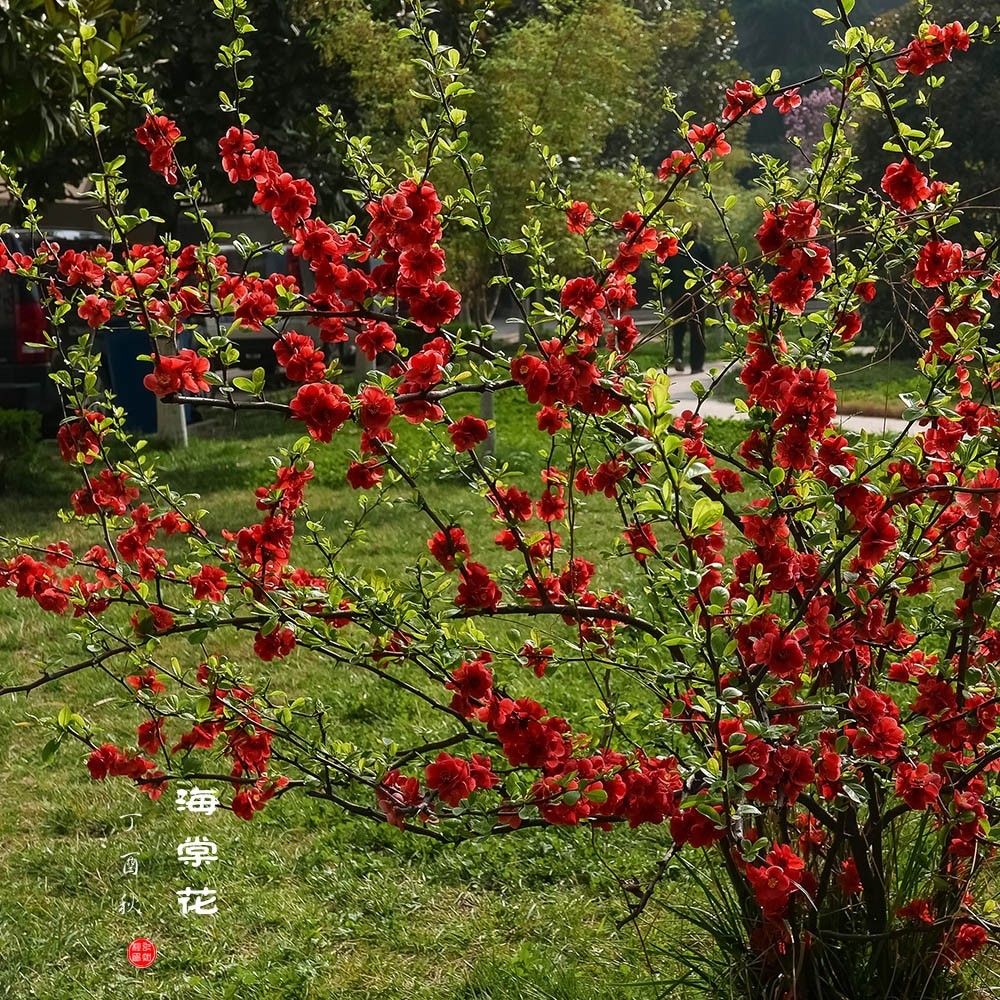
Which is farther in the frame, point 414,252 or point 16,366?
point 16,366

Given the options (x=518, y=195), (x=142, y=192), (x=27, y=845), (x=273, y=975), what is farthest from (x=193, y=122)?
(x=273, y=975)

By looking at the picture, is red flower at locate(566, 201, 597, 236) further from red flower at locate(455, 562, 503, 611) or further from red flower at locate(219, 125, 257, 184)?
red flower at locate(455, 562, 503, 611)

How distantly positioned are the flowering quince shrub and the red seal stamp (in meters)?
0.67

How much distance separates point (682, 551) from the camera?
1781 mm

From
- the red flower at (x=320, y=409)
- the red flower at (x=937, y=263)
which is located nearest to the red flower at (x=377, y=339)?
the red flower at (x=320, y=409)

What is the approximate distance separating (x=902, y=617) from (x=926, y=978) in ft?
2.26

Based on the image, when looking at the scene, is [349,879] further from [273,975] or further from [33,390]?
[33,390]

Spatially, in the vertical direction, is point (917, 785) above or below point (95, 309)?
below

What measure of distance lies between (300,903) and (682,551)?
73.5 inches

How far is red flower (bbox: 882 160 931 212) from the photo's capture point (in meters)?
2.16

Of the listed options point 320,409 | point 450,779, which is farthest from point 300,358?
point 450,779

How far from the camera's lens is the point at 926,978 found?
229 centimetres

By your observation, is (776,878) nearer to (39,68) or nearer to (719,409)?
(39,68)

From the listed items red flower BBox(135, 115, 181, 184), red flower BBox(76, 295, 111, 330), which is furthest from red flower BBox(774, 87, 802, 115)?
red flower BBox(76, 295, 111, 330)
